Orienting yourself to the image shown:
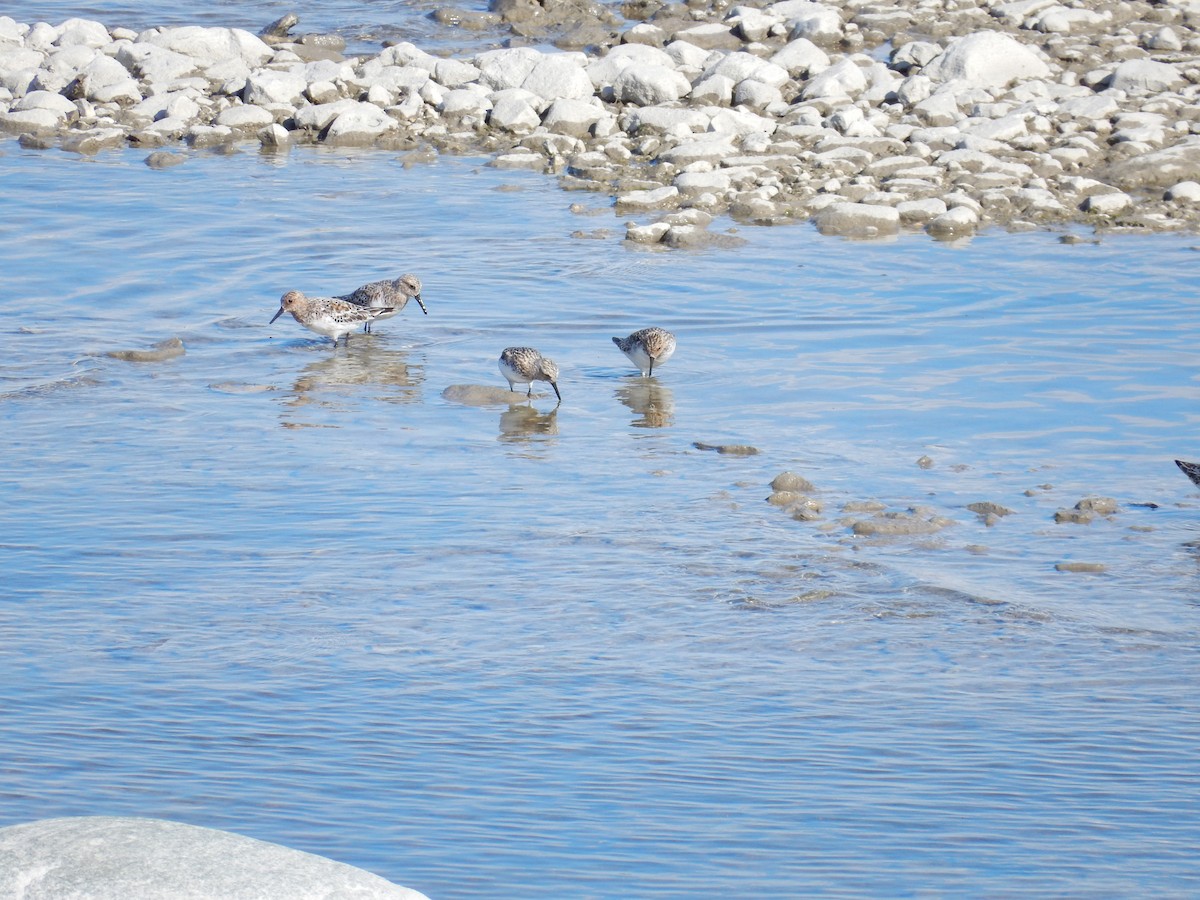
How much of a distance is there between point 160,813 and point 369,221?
42.6 feet

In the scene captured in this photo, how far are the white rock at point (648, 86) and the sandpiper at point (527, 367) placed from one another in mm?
10670

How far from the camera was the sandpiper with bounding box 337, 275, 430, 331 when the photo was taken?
14781 millimetres

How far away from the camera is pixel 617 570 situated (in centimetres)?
929

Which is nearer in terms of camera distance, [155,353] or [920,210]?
[155,353]

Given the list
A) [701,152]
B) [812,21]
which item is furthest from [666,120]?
[812,21]

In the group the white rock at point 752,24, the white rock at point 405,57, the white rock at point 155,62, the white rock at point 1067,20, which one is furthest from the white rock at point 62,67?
the white rock at point 1067,20

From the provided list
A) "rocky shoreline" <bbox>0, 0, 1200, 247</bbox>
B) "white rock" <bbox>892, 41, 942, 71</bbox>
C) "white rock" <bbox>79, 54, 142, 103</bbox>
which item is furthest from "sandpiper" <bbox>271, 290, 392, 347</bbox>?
"white rock" <bbox>892, 41, 942, 71</bbox>

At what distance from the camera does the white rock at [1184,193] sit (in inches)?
735

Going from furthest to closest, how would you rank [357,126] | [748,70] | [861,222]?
[748,70] → [357,126] → [861,222]

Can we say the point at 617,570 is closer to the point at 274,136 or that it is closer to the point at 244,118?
the point at 274,136

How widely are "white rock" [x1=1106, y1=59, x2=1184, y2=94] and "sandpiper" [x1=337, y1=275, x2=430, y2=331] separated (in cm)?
1158

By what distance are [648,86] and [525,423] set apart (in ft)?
37.0

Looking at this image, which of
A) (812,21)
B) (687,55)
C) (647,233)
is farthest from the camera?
(812,21)

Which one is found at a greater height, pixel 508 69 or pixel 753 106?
pixel 508 69
